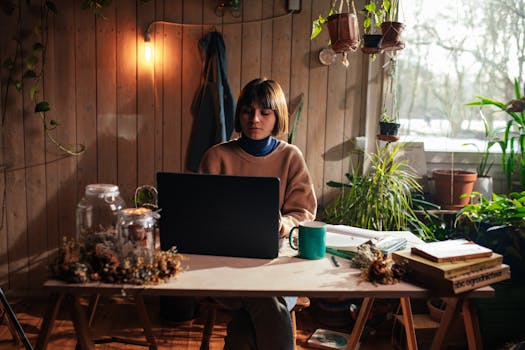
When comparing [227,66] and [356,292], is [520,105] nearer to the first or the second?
[227,66]

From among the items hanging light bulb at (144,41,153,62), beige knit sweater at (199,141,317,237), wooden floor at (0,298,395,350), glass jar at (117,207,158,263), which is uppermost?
hanging light bulb at (144,41,153,62)

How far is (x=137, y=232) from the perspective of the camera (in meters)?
1.45

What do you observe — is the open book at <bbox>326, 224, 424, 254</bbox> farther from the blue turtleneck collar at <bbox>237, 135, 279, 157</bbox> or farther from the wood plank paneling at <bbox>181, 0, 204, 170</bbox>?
the wood plank paneling at <bbox>181, 0, 204, 170</bbox>

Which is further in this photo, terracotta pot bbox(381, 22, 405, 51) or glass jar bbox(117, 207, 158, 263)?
terracotta pot bbox(381, 22, 405, 51)

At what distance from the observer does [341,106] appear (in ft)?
10.7

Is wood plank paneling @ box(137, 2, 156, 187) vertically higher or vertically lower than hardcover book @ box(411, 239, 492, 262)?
higher

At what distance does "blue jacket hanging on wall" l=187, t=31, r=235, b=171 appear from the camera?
308cm

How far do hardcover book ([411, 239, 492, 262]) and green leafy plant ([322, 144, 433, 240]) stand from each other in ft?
4.25

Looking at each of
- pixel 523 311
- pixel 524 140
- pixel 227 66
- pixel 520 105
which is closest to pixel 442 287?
pixel 523 311

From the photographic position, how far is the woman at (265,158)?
6.09ft

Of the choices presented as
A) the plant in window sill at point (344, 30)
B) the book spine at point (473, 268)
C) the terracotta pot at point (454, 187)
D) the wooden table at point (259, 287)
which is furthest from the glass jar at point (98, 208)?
the terracotta pot at point (454, 187)

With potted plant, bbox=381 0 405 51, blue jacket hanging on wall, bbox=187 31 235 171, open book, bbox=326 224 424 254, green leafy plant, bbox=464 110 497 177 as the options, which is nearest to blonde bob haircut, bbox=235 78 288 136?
open book, bbox=326 224 424 254

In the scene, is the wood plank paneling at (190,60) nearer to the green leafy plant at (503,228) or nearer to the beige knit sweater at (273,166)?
the beige knit sweater at (273,166)

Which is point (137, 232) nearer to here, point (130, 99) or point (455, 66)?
point (130, 99)
